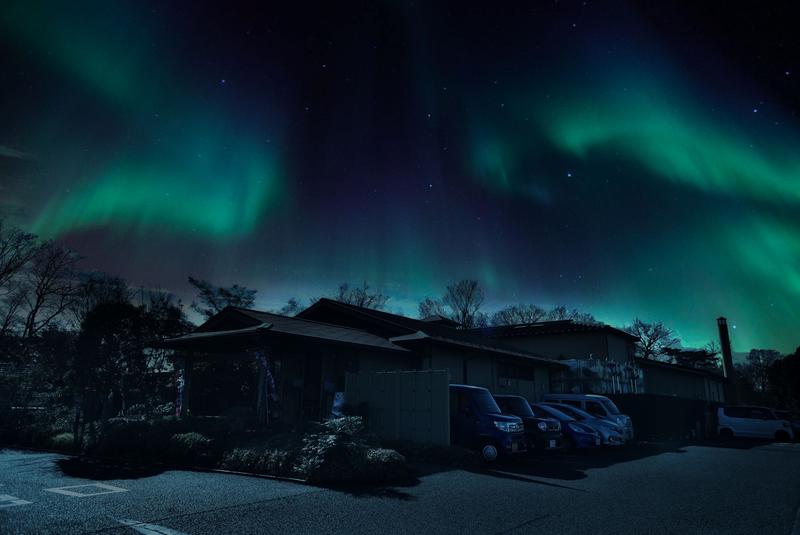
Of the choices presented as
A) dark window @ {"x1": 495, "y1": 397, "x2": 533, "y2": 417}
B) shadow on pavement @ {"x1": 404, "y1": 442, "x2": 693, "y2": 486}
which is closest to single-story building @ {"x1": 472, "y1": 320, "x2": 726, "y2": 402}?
shadow on pavement @ {"x1": 404, "y1": 442, "x2": 693, "y2": 486}

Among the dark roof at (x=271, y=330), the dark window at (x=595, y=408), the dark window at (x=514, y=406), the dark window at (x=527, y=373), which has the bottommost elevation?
the dark window at (x=595, y=408)

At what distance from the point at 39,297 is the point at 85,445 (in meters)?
22.3

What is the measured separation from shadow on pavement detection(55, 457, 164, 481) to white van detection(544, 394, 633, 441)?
618 inches

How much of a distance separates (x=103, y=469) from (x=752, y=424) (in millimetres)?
29014

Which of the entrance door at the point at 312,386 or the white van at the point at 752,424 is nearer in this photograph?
the entrance door at the point at 312,386

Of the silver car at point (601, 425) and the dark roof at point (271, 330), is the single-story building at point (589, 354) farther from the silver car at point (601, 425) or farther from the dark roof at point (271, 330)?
the dark roof at point (271, 330)

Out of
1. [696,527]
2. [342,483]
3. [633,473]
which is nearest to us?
[696,527]

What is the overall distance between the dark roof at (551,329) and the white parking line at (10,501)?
3127 cm

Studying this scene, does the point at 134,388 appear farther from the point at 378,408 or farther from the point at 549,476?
the point at 549,476

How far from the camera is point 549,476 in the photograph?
10.8 meters

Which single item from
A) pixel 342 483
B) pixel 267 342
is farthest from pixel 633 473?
pixel 267 342

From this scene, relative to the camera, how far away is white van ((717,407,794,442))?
2414 centimetres

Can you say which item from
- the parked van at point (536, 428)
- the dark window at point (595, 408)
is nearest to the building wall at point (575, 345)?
the dark window at point (595, 408)

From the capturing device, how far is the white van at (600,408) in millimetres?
19047
